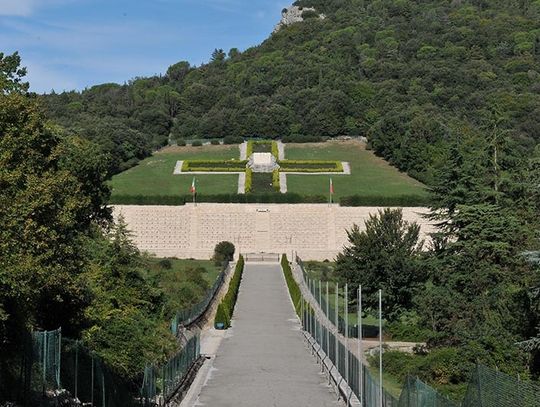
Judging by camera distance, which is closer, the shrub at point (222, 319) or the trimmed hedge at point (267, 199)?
the shrub at point (222, 319)

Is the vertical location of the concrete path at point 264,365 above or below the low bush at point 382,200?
below

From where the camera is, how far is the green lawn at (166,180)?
6900 centimetres

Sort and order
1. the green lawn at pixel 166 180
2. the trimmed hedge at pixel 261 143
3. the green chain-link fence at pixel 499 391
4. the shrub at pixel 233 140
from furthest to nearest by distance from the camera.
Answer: the shrub at pixel 233 140, the trimmed hedge at pixel 261 143, the green lawn at pixel 166 180, the green chain-link fence at pixel 499 391

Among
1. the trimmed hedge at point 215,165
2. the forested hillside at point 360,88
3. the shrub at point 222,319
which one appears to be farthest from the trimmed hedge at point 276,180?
the shrub at point 222,319

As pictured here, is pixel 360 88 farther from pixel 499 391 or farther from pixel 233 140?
pixel 499 391

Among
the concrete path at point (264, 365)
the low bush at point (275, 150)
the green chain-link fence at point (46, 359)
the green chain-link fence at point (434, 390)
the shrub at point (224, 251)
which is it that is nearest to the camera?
the green chain-link fence at point (434, 390)

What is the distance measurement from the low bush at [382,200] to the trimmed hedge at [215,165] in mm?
15730

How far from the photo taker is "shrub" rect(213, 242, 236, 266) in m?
59.7

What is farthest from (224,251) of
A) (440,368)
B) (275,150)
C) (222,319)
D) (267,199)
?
(440,368)

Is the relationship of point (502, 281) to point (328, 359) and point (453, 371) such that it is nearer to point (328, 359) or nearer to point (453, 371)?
point (453, 371)

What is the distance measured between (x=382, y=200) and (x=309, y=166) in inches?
643

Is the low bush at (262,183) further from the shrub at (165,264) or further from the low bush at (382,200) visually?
the shrub at (165,264)

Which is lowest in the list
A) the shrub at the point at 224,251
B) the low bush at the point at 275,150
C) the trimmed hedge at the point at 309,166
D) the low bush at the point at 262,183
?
the shrub at the point at 224,251

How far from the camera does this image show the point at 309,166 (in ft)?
259
